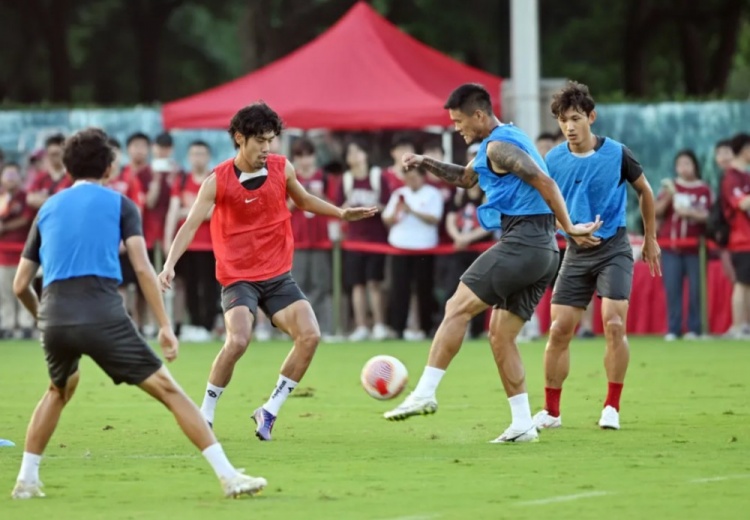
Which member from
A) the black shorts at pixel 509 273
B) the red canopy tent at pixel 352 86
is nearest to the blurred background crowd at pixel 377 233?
the red canopy tent at pixel 352 86

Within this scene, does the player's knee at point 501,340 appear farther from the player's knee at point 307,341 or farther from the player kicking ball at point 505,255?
the player's knee at point 307,341

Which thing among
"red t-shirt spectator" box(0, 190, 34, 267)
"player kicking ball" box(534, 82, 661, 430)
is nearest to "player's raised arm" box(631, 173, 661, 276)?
"player kicking ball" box(534, 82, 661, 430)

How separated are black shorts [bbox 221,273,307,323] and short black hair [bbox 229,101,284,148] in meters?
1.07

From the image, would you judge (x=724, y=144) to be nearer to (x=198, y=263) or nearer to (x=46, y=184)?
(x=198, y=263)

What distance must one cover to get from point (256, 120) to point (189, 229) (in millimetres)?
858

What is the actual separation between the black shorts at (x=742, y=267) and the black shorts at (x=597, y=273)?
10221mm

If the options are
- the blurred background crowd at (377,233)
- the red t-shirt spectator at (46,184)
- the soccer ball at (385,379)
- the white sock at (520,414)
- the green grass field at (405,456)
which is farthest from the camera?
the red t-shirt spectator at (46,184)

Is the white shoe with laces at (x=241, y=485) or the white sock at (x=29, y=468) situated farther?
the white sock at (x=29, y=468)

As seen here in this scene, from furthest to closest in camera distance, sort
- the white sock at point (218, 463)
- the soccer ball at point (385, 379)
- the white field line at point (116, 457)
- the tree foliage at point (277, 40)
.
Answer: the tree foliage at point (277, 40), the soccer ball at point (385, 379), the white field line at point (116, 457), the white sock at point (218, 463)

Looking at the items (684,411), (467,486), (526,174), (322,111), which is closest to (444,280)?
(322,111)

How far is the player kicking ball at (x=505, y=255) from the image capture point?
11078mm

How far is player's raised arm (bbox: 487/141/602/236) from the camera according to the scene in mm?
11031

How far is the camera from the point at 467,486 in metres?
9.22

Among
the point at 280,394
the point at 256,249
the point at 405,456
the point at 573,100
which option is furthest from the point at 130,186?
the point at 405,456
